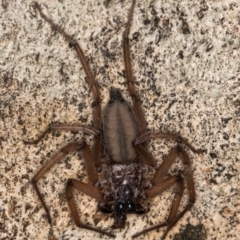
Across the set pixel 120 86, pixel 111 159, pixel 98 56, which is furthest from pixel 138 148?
pixel 98 56

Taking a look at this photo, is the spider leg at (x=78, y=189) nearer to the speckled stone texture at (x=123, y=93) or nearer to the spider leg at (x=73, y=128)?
the speckled stone texture at (x=123, y=93)

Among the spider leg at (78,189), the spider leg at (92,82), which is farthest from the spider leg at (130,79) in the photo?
the spider leg at (78,189)

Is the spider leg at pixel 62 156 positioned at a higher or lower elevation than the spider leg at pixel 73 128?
lower

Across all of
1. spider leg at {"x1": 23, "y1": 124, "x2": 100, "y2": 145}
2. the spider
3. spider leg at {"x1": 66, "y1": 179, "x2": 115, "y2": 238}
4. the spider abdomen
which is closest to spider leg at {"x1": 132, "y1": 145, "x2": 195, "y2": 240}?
the spider

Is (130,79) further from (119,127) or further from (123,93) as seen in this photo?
(119,127)

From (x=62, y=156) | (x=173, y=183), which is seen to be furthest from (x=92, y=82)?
(x=173, y=183)

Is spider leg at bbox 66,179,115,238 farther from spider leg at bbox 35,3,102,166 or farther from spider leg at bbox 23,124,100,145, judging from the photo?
spider leg at bbox 23,124,100,145
